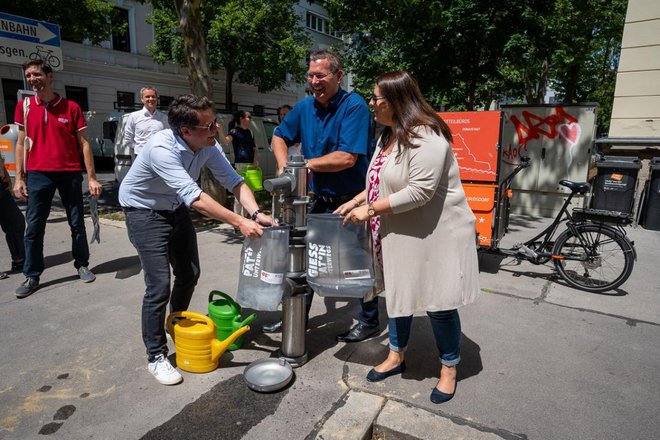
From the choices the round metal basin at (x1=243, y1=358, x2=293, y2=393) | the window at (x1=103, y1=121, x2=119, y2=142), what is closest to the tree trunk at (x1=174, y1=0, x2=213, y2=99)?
the round metal basin at (x1=243, y1=358, x2=293, y2=393)

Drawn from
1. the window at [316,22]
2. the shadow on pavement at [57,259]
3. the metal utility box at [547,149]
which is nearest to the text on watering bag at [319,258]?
the shadow on pavement at [57,259]

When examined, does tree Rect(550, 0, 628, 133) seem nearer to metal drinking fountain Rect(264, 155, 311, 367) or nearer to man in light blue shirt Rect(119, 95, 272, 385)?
metal drinking fountain Rect(264, 155, 311, 367)

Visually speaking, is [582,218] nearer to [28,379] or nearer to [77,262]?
[28,379]

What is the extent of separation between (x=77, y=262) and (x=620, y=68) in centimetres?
977

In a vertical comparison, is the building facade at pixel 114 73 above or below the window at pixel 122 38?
below

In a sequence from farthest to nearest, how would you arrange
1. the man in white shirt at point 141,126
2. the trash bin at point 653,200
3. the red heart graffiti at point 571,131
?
the red heart graffiti at point 571,131
the trash bin at point 653,200
the man in white shirt at point 141,126

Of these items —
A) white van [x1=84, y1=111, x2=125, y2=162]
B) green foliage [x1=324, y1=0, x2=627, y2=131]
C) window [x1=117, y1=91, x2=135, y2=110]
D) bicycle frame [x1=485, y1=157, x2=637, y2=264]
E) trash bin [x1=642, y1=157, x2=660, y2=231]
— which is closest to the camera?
bicycle frame [x1=485, y1=157, x2=637, y2=264]

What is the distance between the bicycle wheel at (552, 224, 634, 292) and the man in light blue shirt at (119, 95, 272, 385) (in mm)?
3460

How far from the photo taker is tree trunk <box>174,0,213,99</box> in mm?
6766

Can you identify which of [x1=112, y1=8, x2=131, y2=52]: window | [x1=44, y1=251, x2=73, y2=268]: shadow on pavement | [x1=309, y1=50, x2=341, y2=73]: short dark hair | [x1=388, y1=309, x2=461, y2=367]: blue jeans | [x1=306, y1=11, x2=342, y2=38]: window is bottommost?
[x1=44, y1=251, x2=73, y2=268]: shadow on pavement

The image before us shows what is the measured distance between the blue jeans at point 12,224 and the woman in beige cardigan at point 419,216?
416cm

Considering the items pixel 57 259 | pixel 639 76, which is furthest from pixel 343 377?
pixel 639 76

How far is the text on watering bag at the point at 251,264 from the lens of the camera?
2.58m

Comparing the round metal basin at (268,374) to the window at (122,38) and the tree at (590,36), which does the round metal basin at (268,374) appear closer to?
the tree at (590,36)
